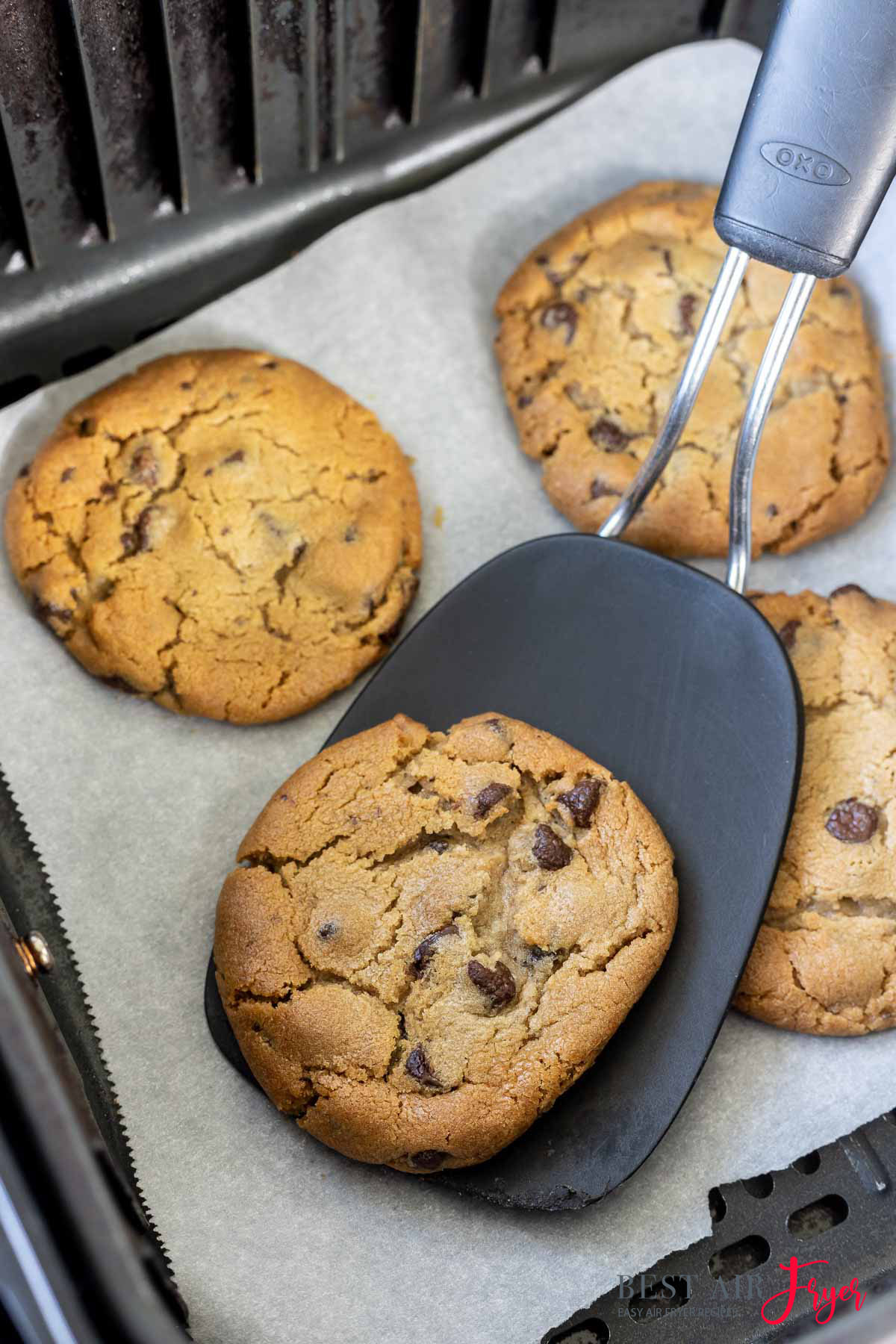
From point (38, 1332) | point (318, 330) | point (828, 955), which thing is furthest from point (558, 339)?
point (38, 1332)

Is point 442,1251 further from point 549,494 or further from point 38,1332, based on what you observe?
point 549,494

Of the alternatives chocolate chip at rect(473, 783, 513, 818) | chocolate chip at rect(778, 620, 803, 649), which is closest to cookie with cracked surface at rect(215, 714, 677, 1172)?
chocolate chip at rect(473, 783, 513, 818)

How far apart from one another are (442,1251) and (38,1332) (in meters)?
0.50

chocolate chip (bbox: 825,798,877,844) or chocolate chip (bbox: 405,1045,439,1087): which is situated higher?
chocolate chip (bbox: 825,798,877,844)

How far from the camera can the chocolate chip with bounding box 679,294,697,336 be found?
1.71m

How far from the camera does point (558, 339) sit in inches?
68.1

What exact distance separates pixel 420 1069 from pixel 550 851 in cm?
25

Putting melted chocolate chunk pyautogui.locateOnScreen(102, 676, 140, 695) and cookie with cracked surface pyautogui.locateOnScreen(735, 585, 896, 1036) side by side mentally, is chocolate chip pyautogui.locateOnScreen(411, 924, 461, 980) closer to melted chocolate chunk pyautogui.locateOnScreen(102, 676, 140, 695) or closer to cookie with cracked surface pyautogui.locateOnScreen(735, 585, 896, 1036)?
cookie with cracked surface pyautogui.locateOnScreen(735, 585, 896, 1036)

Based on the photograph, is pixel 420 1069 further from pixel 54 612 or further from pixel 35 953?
pixel 54 612

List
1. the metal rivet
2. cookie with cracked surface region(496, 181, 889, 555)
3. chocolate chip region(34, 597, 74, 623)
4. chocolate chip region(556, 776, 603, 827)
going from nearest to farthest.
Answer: the metal rivet
chocolate chip region(556, 776, 603, 827)
chocolate chip region(34, 597, 74, 623)
cookie with cracked surface region(496, 181, 889, 555)

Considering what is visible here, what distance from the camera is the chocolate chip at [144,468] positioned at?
159 cm

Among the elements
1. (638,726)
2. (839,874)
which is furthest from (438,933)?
(839,874)

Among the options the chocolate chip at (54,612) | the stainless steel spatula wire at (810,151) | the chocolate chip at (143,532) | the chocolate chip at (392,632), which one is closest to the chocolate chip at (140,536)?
the chocolate chip at (143,532)

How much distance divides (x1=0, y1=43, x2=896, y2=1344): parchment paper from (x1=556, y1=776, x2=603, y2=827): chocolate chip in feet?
1.01
